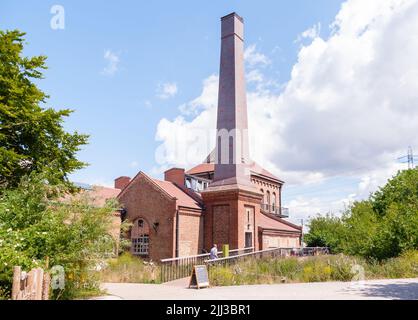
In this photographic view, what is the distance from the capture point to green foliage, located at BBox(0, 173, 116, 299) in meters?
9.62

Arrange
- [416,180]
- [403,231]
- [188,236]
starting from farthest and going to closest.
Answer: [416,180], [188,236], [403,231]

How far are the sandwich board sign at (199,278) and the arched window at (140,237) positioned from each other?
12.1 m

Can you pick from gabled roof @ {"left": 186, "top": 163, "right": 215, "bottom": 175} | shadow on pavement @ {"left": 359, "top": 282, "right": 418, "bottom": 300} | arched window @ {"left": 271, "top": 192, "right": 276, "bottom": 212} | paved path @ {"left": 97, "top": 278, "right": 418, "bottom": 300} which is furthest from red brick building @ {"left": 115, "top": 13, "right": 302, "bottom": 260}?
arched window @ {"left": 271, "top": 192, "right": 276, "bottom": 212}

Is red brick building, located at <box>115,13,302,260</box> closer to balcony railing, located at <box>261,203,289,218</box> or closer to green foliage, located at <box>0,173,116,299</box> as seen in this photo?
green foliage, located at <box>0,173,116,299</box>

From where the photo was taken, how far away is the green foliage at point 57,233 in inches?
379

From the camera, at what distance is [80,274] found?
34.2 feet

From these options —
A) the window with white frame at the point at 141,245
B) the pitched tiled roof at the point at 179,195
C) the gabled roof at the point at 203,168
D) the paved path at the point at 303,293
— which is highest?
the gabled roof at the point at 203,168

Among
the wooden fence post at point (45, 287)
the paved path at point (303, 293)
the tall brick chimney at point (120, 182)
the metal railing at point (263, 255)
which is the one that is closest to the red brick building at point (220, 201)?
the metal railing at point (263, 255)

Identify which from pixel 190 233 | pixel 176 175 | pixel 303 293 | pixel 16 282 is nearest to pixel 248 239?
pixel 190 233

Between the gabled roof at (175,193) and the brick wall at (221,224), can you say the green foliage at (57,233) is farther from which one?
the brick wall at (221,224)

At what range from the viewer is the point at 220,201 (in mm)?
25375
